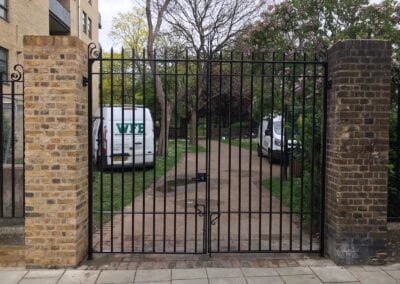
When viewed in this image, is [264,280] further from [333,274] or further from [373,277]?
[373,277]

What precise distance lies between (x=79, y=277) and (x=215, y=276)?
1.45m

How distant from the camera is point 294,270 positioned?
16.2 ft

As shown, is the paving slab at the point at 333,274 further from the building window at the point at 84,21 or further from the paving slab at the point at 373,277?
the building window at the point at 84,21

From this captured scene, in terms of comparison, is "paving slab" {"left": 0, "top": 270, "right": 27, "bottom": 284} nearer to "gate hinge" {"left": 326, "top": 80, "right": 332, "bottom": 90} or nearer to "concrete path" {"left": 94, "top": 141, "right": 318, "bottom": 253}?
"concrete path" {"left": 94, "top": 141, "right": 318, "bottom": 253}

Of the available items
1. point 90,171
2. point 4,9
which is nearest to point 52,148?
point 90,171

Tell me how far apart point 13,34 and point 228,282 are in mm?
18032

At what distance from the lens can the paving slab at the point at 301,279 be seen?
459 centimetres

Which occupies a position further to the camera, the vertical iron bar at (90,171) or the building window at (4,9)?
the building window at (4,9)

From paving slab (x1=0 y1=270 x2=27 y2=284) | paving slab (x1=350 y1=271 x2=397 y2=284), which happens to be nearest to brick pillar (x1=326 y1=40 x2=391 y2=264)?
paving slab (x1=350 y1=271 x2=397 y2=284)

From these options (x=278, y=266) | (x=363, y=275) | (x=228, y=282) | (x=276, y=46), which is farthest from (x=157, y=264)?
(x=276, y=46)

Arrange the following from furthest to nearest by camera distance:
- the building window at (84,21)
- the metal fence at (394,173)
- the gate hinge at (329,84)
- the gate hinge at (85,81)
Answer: the building window at (84,21), the metal fence at (394,173), the gate hinge at (329,84), the gate hinge at (85,81)

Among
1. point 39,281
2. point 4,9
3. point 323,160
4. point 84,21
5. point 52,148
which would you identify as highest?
point 84,21

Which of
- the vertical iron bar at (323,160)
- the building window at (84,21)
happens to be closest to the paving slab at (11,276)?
the vertical iron bar at (323,160)

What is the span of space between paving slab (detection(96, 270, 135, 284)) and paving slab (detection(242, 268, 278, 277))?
1235 millimetres
